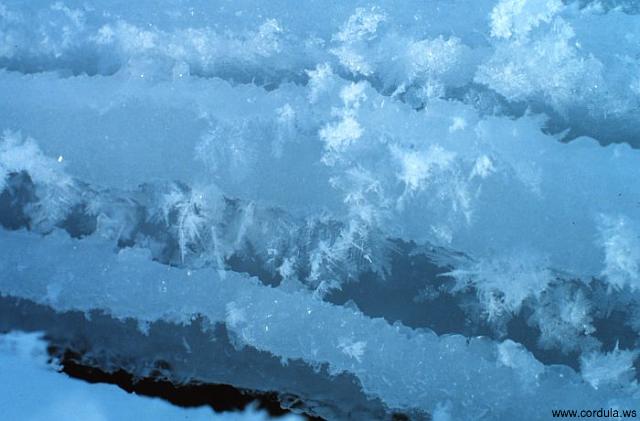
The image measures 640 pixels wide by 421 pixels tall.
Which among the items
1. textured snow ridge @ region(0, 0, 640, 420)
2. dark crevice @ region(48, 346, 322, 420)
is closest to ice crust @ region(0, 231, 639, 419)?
textured snow ridge @ region(0, 0, 640, 420)

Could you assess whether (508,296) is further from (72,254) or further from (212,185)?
(72,254)

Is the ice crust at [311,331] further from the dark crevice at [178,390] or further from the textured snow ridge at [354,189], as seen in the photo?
the dark crevice at [178,390]

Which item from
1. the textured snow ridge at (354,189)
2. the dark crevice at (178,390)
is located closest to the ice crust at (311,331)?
the textured snow ridge at (354,189)

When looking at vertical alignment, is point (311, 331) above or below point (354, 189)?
below

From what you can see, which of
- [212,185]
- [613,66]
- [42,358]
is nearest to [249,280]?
[212,185]

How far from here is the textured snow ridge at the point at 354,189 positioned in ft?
6.13

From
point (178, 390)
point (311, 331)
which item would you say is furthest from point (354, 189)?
point (178, 390)

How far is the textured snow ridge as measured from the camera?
1.87 metres

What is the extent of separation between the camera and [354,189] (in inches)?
75.8

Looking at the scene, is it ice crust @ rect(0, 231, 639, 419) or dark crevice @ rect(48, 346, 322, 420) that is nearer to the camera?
ice crust @ rect(0, 231, 639, 419)

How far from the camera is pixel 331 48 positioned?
202 centimetres

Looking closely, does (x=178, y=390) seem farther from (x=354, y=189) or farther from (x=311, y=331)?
(x=354, y=189)

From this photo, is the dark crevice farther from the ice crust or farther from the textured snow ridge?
the ice crust

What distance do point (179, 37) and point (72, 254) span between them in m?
0.96
